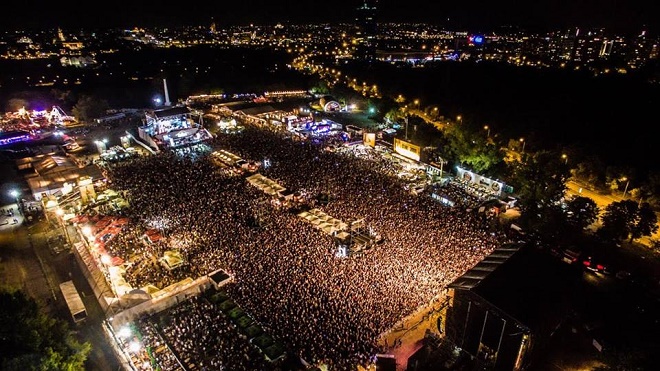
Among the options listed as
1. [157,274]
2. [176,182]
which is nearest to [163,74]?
[176,182]

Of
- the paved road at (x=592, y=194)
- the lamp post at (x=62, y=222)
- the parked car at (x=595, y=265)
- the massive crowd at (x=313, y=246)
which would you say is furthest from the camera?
the paved road at (x=592, y=194)

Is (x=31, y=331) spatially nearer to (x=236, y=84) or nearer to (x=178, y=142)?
(x=178, y=142)

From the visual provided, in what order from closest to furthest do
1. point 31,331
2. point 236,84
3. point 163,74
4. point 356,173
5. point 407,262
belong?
point 31,331
point 407,262
point 356,173
point 236,84
point 163,74

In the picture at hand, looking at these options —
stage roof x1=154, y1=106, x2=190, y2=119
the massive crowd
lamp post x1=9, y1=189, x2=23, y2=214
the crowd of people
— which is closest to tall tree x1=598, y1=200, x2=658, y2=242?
the massive crowd

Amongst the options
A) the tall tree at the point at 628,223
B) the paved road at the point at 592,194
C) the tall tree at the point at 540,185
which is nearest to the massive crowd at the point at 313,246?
the tall tree at the point at 540,185

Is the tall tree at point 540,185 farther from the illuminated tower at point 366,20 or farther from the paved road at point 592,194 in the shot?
the illuminated tower at point 366,20

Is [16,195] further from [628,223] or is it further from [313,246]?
[628,223]
